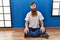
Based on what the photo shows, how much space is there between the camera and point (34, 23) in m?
3.48

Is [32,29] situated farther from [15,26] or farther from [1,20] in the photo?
[1,20]

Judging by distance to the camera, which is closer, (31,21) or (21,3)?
(31,21)

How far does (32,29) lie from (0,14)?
1054 millimetres

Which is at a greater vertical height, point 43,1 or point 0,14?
point 43,1

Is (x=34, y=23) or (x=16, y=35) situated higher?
(x=34, y=23)

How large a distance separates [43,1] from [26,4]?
0.47m

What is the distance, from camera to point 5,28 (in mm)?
3947

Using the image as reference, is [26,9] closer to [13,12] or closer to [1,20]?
[13,12]

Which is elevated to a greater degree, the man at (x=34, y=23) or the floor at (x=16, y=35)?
the man at (x=34, y=23)

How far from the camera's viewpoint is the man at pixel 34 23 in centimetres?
334

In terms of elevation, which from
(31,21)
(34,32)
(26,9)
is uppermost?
(26,9)

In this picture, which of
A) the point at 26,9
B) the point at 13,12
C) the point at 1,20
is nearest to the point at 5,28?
the point at 1,20

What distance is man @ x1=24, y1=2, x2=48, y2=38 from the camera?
3342 millimetres

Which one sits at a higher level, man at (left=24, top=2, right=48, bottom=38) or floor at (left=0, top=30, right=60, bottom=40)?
man at (left=24, top=2, right=48, bottom=38)
